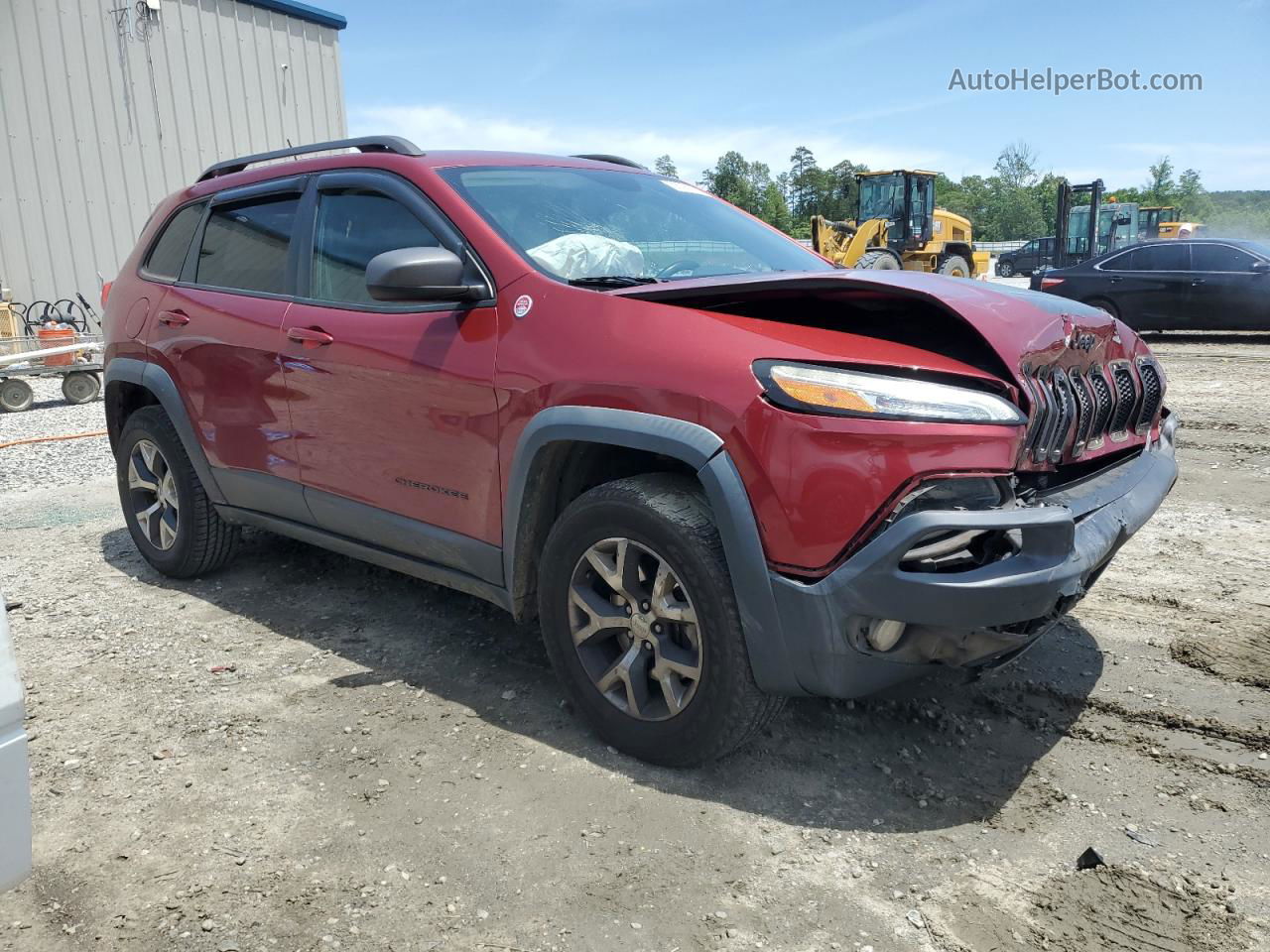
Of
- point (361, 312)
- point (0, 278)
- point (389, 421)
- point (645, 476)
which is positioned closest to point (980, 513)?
point (645, 476)

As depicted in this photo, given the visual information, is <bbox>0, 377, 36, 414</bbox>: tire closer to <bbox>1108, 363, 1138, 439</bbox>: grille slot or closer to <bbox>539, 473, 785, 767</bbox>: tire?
<bbox>539, 473, 785, 767</bbox>: tire

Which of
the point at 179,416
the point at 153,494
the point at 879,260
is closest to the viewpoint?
the point at 179,416

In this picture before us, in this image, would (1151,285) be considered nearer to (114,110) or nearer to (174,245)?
(174,245)

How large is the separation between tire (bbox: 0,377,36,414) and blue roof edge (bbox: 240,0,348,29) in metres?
9.11

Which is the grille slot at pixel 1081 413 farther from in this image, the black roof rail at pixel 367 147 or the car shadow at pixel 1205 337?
the car shadow at pixel 1205 337

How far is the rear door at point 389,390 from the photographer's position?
3127 mm

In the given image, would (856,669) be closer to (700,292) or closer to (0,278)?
(700,292)

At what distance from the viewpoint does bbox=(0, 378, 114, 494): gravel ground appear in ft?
24.0

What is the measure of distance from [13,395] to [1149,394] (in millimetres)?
11362

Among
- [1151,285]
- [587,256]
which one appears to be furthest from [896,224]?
[587,256]

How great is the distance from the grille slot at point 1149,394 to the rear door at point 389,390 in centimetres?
210

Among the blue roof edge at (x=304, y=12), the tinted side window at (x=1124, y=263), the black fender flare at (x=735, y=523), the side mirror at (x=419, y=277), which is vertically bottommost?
the black fender flare at (x=735, y=523)

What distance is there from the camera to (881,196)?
76.7ft

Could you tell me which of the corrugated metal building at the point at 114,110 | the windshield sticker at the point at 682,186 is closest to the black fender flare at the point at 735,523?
the windshield sticker at the point at 682,186
